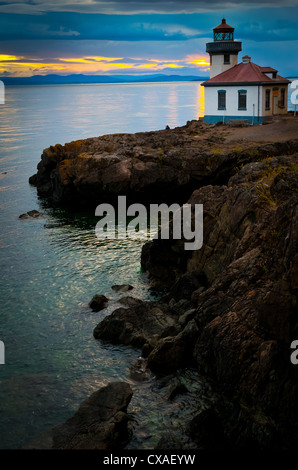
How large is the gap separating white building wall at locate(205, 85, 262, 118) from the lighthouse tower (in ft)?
13.8

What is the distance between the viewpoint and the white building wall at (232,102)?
191ft

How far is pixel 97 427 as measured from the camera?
1377 cm

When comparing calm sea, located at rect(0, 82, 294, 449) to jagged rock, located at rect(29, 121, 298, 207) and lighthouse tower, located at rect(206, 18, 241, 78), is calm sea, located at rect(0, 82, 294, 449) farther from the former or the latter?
lighthouse tower, located at rect(206, 18, 241, 78)

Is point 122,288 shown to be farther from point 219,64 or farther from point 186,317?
point 219,64

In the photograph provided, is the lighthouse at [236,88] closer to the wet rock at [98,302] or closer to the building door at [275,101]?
the building door at [275,101]

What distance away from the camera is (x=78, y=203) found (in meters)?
45.6

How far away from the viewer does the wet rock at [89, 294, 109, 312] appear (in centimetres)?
2300

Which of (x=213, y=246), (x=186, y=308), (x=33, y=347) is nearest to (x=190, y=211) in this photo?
(x=213, y=246)

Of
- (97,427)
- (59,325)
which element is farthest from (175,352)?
(59,325)

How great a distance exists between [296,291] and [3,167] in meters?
62.5

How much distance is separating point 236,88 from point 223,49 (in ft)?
21.9

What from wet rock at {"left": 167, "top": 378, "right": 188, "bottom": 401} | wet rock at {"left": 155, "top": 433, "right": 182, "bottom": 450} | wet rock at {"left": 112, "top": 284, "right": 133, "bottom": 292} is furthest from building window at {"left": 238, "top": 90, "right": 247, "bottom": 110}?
wet rock at {"left": 155, "top": 433, "right": 182, "bottom": 450}

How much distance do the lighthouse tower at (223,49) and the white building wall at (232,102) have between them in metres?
4.21

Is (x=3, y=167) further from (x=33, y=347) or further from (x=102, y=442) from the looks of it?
(x=102, y=442)
